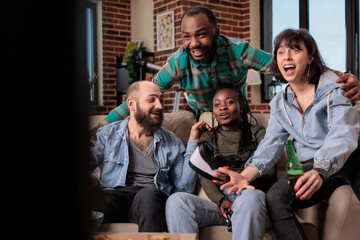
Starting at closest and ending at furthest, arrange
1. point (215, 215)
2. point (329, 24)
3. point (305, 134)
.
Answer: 1. point (305, 134)
2. point (215, 215)
3. point (329, 24)

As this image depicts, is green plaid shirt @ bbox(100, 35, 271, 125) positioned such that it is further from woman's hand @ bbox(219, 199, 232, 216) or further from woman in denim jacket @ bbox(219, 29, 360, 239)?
woman's hand @ bbox(219, 199, 232, 216)

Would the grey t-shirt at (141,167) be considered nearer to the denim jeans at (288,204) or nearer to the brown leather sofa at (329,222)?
the brown leather sofa at (329,222)

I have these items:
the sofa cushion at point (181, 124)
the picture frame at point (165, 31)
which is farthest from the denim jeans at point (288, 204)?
the picture frame at point (165, 31)

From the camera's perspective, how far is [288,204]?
1604mm

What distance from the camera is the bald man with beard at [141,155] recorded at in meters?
2.04

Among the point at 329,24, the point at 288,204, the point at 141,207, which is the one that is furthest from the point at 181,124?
the point at 329,24

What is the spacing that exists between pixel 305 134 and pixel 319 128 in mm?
70

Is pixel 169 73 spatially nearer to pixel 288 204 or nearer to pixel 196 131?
pixel 196 131

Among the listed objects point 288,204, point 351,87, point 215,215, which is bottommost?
point 215,215

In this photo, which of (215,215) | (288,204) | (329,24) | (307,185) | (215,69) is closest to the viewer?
(307,185)

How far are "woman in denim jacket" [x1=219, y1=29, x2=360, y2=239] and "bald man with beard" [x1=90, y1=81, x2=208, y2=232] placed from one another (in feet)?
1.55

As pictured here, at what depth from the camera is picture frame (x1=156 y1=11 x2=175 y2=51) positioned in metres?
5.12

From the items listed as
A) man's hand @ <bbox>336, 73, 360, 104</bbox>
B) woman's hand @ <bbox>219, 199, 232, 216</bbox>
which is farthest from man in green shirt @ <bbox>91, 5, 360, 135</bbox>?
woman's hand @ <bbox>219, 199, 232, 216</bbox>

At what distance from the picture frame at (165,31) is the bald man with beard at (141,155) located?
2.97 m
